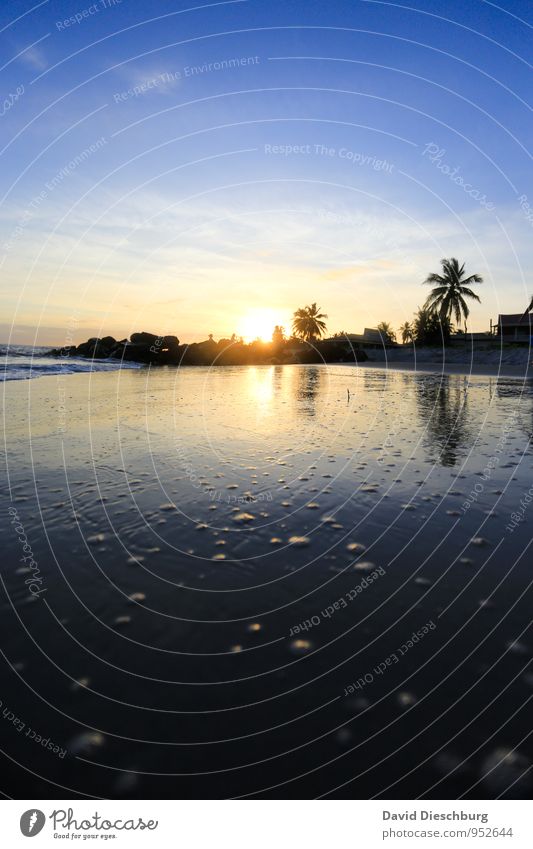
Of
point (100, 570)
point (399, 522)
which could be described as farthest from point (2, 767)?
point (399, 522)

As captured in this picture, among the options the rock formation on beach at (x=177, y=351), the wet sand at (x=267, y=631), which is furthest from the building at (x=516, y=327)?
the wet sand at (x=267, y=631)

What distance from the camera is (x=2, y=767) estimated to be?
3.18 m

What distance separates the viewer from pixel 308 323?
382 ft

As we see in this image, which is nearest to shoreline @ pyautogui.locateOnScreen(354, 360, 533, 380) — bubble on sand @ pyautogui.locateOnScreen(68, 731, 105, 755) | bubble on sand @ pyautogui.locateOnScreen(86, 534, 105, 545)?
bubble on sand @ pyautogui.locateOnScreen(86, 534, 105, 545)

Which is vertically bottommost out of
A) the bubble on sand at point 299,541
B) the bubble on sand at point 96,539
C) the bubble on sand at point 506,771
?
the bubble on sand at point 506,771

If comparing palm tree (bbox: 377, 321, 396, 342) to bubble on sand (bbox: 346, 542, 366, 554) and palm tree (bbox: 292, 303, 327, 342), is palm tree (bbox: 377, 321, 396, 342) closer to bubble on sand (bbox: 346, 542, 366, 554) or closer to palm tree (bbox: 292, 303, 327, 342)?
palm tree (bbox: 292, 303, 327, 342)

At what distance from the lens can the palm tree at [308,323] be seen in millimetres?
116125

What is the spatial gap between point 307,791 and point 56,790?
1.88 metres

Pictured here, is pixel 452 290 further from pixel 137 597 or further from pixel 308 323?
pixel 137 597

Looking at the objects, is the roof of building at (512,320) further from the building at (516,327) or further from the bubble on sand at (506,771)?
the bubble on sand at (506,771)

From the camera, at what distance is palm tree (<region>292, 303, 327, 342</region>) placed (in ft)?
381

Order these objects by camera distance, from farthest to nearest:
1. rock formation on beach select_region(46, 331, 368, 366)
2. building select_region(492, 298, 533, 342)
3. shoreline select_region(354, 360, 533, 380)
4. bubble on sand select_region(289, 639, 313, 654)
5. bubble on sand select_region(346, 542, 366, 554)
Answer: rock formation on beach select_region(46, 331, 368, 366)
building select_region(492, 298, 533, 342)
shoreline select_region(354, 360, 533, 380)
bubble on sand select_region(346, 542, 366, 554)
bubble on sand select_region(289, 639, 313, 654)

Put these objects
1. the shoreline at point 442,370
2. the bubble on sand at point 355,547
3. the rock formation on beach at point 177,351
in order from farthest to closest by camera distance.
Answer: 1. the rock formation on beach at point 177,351
2. the shoreline at point 442,370
3. the bubble on sand at point 355,547
